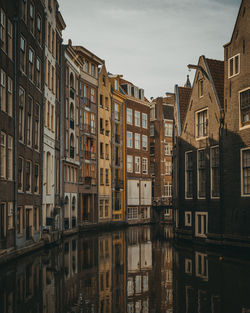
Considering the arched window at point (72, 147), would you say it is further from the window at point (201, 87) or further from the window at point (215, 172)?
the window at point (215, 172)

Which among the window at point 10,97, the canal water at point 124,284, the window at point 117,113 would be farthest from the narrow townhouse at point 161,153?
the window at point 10,97

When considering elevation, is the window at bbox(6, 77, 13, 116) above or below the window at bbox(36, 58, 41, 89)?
below

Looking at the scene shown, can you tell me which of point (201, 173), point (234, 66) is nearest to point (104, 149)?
point (201, 173)

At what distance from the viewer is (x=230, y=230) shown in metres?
29.5

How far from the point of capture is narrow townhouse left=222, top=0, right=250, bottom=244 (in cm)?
2845

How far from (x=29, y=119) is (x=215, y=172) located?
1293 centimetres

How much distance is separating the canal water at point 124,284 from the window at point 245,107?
8933mm

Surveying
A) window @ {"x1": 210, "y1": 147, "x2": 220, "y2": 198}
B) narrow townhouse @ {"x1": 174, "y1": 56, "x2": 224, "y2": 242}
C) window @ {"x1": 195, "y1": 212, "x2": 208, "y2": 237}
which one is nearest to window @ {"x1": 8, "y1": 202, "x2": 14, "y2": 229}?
narrow townhouse @ {"x1": 174, "y1": 56, "x2": 224, "y2": 242}

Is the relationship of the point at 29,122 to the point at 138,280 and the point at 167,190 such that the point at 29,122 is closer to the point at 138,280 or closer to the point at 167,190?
the point at 138,280

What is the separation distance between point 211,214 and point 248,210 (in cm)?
448

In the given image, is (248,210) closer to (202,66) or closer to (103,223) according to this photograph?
(202,66)

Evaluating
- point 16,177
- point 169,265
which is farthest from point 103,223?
point 169,265

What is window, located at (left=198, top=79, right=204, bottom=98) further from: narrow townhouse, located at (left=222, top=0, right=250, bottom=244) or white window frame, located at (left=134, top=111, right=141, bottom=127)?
white window frame, located at (left=134, top=111, right=141, bottom=127)

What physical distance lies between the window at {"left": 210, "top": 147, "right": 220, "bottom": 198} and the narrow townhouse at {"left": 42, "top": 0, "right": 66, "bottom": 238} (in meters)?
11.2
